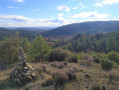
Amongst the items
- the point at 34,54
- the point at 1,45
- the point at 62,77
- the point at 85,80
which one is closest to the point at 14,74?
the point at 62,77

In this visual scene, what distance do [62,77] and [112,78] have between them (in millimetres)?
2939

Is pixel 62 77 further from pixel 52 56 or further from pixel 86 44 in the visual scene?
pixel 86 44

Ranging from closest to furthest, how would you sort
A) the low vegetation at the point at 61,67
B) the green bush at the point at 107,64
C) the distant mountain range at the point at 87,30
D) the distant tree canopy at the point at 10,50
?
the low vegetation at the point at 61,67 → the green bush at the point at 107,64 → the distant tree canopy at the point at 10,50 → the distant mountain range at the point at 87,30

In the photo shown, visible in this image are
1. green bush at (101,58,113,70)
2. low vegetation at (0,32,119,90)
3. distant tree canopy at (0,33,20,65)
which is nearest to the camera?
low vegetation at (0,32,119,90)

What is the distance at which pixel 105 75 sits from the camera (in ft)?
19.4

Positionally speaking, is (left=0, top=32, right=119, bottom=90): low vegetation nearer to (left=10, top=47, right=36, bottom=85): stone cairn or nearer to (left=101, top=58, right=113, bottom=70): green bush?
(left=101, top=58, right=113, bottom=70): green bush

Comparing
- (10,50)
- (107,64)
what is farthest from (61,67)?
(10,50)

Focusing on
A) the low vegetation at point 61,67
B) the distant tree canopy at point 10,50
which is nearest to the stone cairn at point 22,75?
the low vegetation at point 61,67

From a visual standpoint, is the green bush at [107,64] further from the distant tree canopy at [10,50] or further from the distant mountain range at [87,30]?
the distant mountain range at [87,30]

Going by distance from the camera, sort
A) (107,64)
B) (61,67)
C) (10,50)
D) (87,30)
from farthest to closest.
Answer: (87,30), (10,50), (61,67), (107,64)

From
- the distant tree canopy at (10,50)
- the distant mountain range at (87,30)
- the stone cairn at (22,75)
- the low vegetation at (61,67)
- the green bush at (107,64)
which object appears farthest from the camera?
the distant mountain range at (87,30)

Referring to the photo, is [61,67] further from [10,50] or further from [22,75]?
[10,50]

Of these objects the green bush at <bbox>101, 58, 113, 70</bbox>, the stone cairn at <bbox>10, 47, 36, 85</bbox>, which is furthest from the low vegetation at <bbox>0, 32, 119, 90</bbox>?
the stone cairn at <bbox>10, 47, 36, 85</bbox>

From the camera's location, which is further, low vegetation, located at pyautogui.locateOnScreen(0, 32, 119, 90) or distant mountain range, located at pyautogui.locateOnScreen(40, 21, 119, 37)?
distant mountain range, located at pyautogui.locateOnScreen(40, 21, 119, 37)
